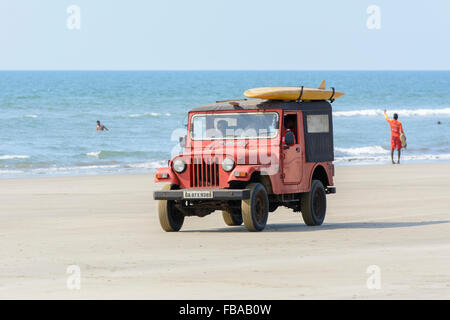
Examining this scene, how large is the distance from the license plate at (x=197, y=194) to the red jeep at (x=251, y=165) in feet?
0.04

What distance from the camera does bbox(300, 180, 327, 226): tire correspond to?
14234 mm

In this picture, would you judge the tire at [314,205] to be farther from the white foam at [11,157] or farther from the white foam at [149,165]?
the white foam at [11,157]

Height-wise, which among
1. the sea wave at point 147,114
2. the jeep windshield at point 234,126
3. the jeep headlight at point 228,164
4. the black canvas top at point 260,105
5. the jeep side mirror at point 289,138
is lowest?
the jeep headlight at point 228,164

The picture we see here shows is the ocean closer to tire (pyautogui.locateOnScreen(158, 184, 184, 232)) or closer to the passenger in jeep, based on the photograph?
tire (pyautogui.locateOnScreen(158, 184, 184, 232))

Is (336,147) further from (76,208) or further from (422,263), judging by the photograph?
(422,263)

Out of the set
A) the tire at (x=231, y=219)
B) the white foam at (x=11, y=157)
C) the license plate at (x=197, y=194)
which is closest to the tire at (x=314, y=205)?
the tire at (x=231, y=219)

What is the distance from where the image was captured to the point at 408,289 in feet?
28.3

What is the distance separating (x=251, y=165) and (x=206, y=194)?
0.79m

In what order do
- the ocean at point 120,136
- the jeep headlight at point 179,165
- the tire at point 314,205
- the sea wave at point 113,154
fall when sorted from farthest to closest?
the sea wave at point 113,154
the ocean at point 120,136
the tire at point 314,205
the jeep headlight at point 179,165

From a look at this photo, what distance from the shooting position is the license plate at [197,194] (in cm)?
1282

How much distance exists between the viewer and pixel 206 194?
1283cm

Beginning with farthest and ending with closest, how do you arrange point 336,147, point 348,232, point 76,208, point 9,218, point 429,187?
point 336,147, point 429,187, point 76,208, point 9,218, point 348,232
